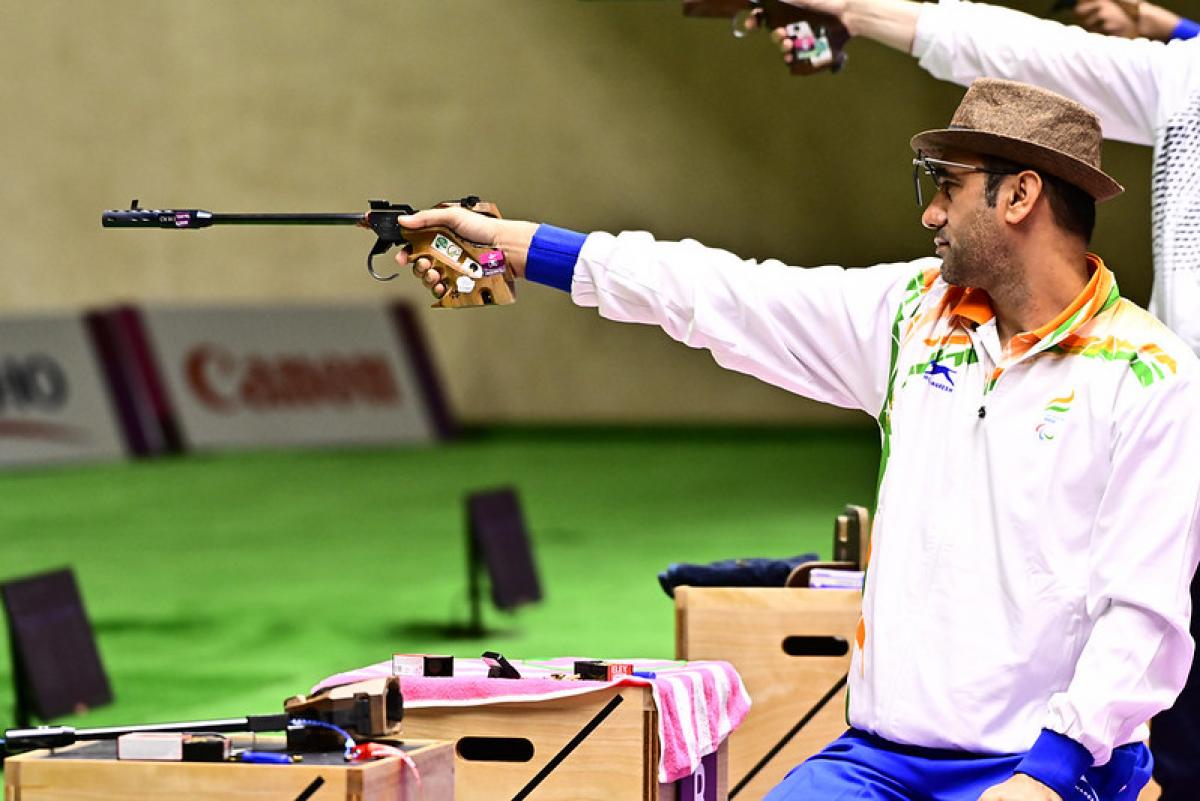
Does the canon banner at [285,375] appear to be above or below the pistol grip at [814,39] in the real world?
below

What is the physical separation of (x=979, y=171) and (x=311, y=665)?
4.24m

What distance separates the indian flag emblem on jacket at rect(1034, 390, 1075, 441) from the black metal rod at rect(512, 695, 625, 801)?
2.94ft

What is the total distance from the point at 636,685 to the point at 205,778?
34.2 inches

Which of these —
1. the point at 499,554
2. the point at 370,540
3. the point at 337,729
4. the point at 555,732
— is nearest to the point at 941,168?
the point at 555,732

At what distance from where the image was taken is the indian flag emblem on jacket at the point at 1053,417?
301cm

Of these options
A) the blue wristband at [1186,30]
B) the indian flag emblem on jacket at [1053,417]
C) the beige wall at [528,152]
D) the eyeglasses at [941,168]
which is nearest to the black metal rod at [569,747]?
the indian flag emblem on jacket at [1053,417]

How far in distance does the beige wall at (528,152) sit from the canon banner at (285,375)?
44.4 inches

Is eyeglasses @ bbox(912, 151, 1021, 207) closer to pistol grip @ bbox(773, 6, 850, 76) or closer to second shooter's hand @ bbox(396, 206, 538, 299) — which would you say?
second shooter's hand @ bbox(396, 206, 538, 299)

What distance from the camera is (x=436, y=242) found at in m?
3.44

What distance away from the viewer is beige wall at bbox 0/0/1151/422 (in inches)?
627

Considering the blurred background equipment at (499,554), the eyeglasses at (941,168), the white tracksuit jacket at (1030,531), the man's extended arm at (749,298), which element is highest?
the eyeglasses at (941,168)

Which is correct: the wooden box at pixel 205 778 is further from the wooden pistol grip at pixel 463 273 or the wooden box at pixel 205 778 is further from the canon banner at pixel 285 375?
the canon banner at pixel 285 375

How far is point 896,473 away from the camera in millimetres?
3150

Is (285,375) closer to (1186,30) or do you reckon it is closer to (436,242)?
(1186,30)
